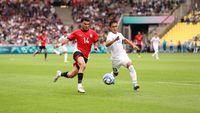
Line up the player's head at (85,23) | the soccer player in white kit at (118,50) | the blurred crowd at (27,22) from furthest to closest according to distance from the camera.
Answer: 1. the blurred crowd at (27,22)
2. the soccer player in white kit at (118,50)
3. the player's head at (85,23)

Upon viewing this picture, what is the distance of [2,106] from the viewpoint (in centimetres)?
1405

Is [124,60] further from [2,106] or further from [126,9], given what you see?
[126,9]

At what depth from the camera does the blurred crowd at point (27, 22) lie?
6633 cm

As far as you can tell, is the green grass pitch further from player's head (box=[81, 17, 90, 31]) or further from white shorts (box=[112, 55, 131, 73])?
player's head (box=[81, 17, 90, 31])

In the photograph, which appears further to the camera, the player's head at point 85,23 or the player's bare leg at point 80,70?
the player's head at point 85,23

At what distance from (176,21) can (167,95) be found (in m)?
52.8

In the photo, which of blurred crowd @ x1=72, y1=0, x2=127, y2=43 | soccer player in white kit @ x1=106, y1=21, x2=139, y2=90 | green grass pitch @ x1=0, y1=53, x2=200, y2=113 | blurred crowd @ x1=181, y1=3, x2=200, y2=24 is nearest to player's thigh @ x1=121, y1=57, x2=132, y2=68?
soccer player in white kit @ x1=106, y1=21, x2=139, y2=90

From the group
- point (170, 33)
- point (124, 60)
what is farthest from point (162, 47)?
point (124, 60)

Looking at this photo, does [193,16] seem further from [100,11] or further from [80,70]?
[80,70]

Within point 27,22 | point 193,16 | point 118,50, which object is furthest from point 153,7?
point 118,50

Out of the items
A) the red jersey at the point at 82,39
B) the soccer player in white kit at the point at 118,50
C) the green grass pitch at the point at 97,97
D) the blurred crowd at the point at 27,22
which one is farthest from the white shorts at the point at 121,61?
the blurred crowd at the point at 27,22

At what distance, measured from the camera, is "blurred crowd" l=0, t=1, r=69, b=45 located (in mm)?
66331

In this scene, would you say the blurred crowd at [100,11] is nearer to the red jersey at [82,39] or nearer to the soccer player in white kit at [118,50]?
the soccer player in white kit at [118,50]

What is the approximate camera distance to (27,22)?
227 feet
